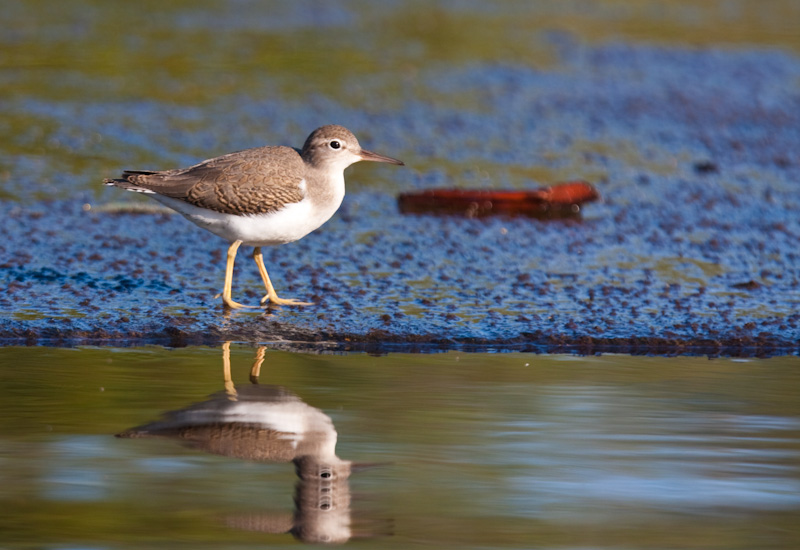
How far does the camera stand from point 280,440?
5391 millimetres

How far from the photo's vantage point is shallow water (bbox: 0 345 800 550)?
14.6ft

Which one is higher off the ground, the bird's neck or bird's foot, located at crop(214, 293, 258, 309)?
the bird's neck

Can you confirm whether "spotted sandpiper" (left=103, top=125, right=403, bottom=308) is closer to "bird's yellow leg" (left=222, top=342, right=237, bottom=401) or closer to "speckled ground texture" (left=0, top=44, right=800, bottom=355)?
"speckled ground texture" (left=0, top=44, right=800, bottom=355)

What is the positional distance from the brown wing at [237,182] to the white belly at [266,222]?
0.13ft

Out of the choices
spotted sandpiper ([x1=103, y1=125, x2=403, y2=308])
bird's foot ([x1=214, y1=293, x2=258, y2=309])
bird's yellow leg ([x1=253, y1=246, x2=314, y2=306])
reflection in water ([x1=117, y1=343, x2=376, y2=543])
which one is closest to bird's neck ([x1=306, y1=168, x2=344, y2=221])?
spotted sandpiper ([x1=103, y1=125, x2=403, y2=308])

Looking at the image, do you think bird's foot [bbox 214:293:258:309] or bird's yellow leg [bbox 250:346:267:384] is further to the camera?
bird's foot [bbox 214:293:258:309]

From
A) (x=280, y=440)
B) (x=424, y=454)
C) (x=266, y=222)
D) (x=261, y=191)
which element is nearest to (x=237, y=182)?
(x=261, y=191)

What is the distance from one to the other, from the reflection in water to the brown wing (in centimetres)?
185

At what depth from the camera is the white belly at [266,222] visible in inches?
308

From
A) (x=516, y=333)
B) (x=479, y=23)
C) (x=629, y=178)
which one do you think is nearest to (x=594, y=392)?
(x=516, y=333)

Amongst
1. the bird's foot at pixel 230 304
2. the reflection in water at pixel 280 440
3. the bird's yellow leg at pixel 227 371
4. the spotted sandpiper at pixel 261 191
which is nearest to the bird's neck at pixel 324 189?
the spotted sandpiper at pixel 261 191

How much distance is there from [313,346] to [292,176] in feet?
4.28

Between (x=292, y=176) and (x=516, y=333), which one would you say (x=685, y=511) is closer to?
(x=516, y=333)

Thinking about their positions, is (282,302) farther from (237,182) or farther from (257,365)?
(257,365)
